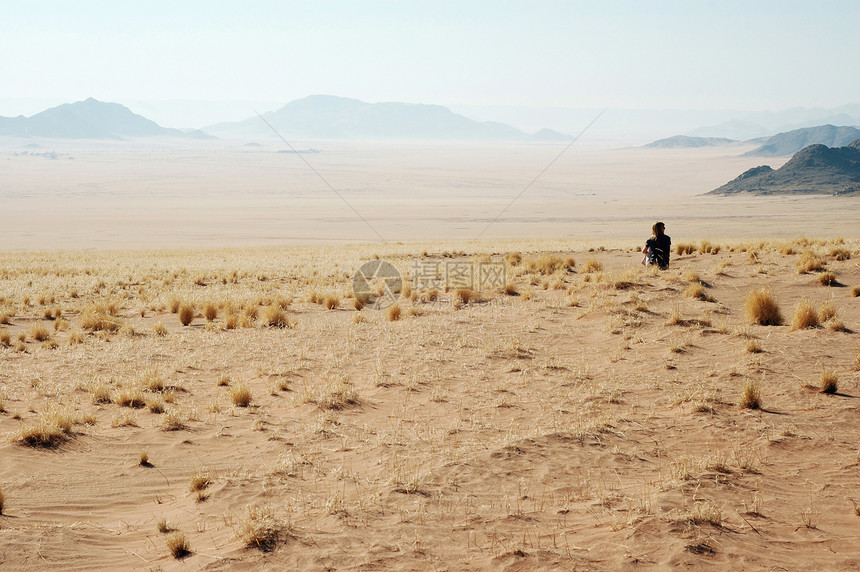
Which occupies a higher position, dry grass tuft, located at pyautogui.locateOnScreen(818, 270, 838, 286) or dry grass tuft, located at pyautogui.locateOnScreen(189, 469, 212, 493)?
dry grass tuft, located at pyautogui.locateOnScreen(818, 270, 838, 286)

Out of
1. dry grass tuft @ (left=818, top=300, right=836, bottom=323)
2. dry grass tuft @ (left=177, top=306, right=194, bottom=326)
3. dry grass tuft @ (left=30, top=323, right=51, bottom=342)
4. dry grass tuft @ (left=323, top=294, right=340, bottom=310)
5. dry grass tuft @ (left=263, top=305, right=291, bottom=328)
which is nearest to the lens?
dry grass tuft @ (left=818, top=300, right=836, bottom=323)

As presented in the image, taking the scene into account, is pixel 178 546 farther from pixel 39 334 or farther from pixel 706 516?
pixel 39 334

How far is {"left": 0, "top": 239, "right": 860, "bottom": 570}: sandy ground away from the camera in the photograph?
499 cm

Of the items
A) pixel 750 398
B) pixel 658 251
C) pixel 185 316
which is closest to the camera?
pixel 750 398

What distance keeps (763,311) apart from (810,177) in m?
100

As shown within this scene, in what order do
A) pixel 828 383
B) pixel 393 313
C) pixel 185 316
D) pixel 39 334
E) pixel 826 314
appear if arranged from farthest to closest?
pixel 185 316, pixel 393 313, pixel 39 334, pixel 826 314, pixel 828 383

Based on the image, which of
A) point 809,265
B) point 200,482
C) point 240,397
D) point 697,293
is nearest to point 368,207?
point 809,265

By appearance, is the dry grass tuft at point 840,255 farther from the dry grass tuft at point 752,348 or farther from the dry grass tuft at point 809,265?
the dry grass tuft at point 752,348

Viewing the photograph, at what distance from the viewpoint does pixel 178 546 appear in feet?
16.0

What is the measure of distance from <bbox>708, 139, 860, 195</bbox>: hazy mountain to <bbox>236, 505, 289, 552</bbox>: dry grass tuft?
3804 inches

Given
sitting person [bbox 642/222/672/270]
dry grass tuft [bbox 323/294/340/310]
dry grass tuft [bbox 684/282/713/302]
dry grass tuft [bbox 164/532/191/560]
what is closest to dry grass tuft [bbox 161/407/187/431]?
dry grass tuft [bbox 164/532/191/560]

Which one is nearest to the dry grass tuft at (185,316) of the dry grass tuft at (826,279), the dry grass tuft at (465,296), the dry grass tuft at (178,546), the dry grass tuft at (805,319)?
the dry grass tuft at (465,296)

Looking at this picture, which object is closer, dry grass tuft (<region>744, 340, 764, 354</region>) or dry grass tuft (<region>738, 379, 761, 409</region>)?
dry grass tuft (<region>738, 379, 761, 409</region>)

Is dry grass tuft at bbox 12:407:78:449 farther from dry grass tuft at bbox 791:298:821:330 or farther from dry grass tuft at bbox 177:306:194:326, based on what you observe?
dry grass tuft at bbox 791:298:821:330
